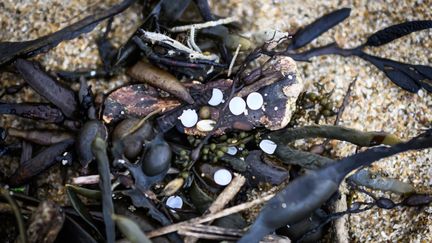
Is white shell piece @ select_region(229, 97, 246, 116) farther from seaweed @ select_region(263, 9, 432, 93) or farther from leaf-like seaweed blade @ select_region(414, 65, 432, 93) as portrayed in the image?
leaf-like seaweed blade @ select_region(414, 65, 432, 93)

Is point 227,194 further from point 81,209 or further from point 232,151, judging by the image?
point 81,209

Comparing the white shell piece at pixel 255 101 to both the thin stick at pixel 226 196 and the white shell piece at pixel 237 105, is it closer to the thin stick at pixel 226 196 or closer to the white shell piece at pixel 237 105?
the white shell piece at pixel 237 105

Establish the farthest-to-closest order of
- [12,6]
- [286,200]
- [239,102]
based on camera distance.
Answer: [12,6] < [239,102] < [286,200]

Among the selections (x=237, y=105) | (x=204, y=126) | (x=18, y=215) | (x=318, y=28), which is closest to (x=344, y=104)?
(x=318, y=28)

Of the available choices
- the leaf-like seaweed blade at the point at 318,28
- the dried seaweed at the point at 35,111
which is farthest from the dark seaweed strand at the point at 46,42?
the leaf-like seaweed blade at the point at 318,28

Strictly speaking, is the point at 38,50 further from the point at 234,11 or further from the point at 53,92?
the point at 234,11

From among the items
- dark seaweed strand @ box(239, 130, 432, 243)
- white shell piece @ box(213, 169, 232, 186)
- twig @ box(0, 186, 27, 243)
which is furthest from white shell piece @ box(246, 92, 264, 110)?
twig @ box(0, 186, 27, 243)

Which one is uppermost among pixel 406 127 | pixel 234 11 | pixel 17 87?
pixel 234 11

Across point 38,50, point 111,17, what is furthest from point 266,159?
point 38,50
